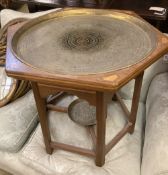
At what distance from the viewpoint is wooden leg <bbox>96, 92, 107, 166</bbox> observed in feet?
2.48

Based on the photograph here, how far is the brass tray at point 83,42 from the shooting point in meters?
0.76

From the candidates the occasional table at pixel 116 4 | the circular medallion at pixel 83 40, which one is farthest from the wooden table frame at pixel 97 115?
the occasional table at pixel 116 4

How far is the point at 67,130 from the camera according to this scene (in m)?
1.12

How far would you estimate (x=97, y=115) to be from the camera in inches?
31.9

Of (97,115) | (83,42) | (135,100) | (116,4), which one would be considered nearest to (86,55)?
(83,42)

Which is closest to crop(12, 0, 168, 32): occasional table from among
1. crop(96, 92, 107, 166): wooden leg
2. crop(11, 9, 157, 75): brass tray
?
crop(11, 9, 157, 75): brass tray

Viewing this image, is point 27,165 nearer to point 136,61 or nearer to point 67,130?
point 67,130

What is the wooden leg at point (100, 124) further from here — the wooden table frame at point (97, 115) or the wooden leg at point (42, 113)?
the wooden leg at point (42, 113)

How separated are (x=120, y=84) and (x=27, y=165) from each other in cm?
61

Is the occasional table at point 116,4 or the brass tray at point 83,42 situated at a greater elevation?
the brass tray at point 83,42

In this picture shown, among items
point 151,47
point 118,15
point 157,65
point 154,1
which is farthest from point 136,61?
point 154,1

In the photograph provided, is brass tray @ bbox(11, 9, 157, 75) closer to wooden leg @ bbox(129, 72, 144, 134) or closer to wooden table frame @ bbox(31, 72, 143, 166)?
wooden table frame @ bbox(31, 72, 143, 166)

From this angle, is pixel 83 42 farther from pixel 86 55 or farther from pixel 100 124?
pixel 100 124

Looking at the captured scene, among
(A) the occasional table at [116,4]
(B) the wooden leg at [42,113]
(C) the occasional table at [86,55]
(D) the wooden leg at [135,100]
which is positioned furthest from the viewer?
(A) the occasional table at [116,4]
